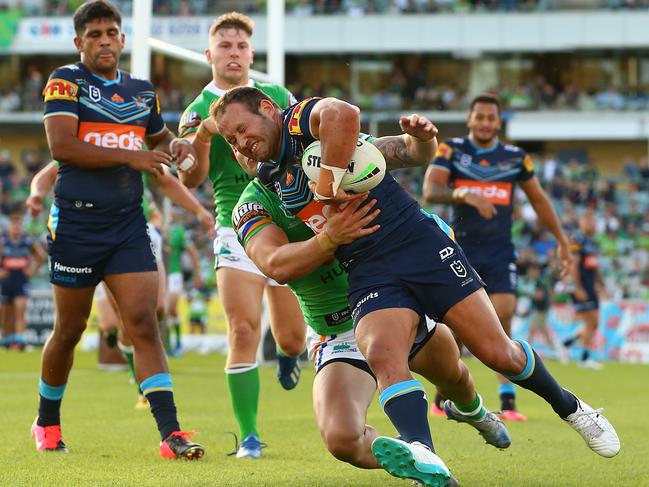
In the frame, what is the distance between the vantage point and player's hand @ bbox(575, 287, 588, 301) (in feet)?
62.3

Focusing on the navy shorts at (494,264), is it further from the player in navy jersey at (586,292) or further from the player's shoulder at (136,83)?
the player in navy jersey at (586,292)

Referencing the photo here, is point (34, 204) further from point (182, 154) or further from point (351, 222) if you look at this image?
point (351, 222)

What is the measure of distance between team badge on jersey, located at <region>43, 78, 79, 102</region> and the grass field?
6.93 feet

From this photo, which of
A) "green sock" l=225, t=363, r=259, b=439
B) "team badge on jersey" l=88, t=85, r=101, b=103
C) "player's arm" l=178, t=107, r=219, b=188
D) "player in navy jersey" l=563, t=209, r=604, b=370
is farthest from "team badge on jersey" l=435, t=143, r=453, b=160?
"player in navy jersey" l=563, t=209, r=604, b=370

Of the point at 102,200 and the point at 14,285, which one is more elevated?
the point at 102,200

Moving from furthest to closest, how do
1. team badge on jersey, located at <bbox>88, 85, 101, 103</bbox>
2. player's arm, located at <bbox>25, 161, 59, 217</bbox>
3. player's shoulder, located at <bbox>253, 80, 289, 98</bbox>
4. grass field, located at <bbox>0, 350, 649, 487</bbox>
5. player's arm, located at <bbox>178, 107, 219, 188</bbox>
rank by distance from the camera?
player's arm, located at <bbox>25, 161, 59, 217</bbox> < player's shoulder, located at <bbox>253, 80, 289, 98</bbox> < player's arm, located at <bbox>178, 107, 219, 188</bbox> < team badge on jersey, located at <bbox>88, 85, 101, 103</bbox> < grass field, located at <bbox>0, 350, 649, 487</bbox>

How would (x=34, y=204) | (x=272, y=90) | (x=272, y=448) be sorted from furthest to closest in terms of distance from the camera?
(x=34, y=204), (x=272, y=90), (x=272, y=448)

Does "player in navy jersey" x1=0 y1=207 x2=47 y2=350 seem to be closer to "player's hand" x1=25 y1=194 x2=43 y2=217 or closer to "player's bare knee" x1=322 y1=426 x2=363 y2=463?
"player's hand" x1=25 y1=194 x2=43 y2=217

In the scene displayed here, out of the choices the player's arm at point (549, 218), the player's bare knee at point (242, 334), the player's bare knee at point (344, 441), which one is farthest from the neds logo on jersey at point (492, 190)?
the player's bare knee at point (344, 441)

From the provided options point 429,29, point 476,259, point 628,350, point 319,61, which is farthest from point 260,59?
point 476,259

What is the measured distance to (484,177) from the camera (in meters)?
9.77

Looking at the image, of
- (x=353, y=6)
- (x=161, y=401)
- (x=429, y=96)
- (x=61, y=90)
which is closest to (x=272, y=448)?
(x=161, y=401)

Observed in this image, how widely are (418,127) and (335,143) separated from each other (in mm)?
562

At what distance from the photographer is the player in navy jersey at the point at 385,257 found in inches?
190
